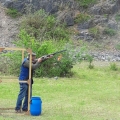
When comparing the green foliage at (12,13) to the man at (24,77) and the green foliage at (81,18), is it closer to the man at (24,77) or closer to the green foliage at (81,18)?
the green foliage at (81,18)

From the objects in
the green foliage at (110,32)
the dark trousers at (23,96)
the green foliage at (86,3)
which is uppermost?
the green foliage at (86,3)

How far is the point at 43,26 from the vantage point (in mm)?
31797

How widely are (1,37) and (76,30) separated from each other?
5.81m

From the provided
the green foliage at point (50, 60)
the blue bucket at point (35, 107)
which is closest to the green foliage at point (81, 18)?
the green foliage at point (50, 60)

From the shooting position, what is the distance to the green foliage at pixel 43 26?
103ft

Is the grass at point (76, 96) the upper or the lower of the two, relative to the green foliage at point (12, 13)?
lower

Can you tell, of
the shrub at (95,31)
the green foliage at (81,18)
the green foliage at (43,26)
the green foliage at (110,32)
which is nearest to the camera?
the green foliage at (43,26)

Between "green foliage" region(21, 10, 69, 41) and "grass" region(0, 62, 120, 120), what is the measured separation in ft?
36.0

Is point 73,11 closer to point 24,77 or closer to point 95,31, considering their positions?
point 95,31

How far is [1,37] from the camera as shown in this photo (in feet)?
104

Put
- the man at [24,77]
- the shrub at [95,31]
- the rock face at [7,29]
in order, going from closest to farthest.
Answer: the man at [24,77] < the rock face at [7,29] < the shrub at [95,31]

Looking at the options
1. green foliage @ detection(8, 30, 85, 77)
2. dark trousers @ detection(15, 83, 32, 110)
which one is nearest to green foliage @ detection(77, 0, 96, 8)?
green foliage @ detection(8, 30, 85, 77)

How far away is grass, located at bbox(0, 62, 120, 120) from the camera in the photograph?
34.6ft

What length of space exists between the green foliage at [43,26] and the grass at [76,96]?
10979mm
